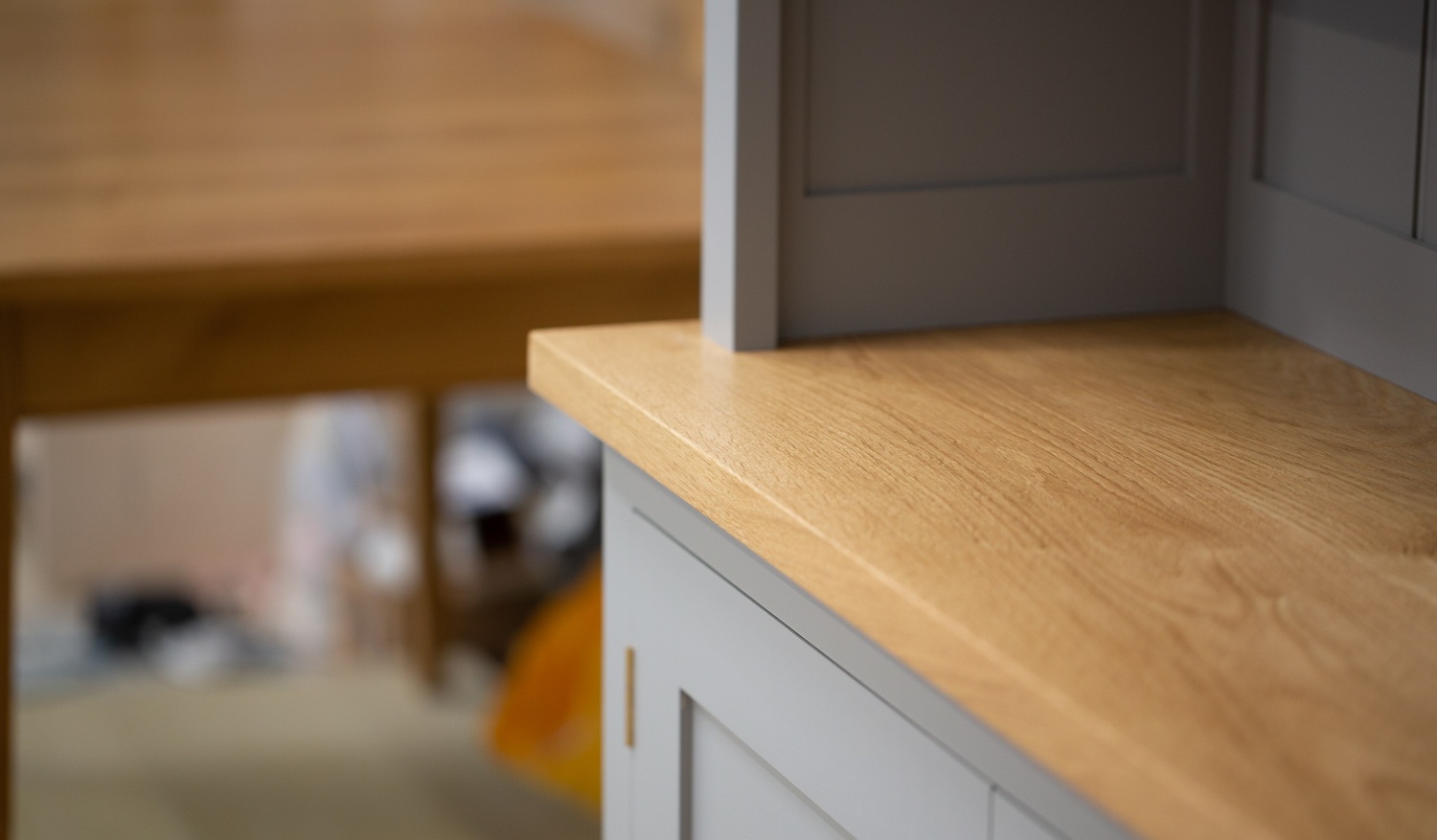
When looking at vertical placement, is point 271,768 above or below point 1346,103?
below

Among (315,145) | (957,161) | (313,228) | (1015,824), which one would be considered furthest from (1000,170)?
(315,145)

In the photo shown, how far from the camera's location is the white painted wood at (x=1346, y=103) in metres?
0.76

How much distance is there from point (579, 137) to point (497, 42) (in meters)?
0.53

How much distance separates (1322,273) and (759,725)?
1.29ft

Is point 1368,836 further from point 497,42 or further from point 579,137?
point 497,42

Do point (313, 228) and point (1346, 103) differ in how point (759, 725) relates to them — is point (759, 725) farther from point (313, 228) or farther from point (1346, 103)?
point (313, 228)

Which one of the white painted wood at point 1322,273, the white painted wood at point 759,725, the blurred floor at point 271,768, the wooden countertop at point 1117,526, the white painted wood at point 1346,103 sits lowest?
the blurred floor at point 271,768

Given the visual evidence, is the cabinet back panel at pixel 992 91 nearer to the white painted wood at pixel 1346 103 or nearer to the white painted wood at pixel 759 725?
the white painted wood at pixel 1346 103

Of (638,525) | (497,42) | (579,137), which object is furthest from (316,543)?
(638,525)

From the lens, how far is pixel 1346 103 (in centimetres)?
80

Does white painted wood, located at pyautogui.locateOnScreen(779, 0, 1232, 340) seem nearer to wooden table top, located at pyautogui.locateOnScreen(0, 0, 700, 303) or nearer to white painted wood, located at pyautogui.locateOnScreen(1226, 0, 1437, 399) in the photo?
white painted wood, located at pyautogui.locateOnScreen(1226, 0, 1437, 399)

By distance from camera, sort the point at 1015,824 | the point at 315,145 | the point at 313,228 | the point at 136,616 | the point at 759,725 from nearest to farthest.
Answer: the point at 1015,824
the point at 759,725
the point at 313,228
the point at 315,145
the point at 136,616

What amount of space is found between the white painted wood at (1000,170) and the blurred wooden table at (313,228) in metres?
0.54

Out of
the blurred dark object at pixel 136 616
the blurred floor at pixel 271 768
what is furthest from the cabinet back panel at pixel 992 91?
the blurred dark object at pixel 136 616
